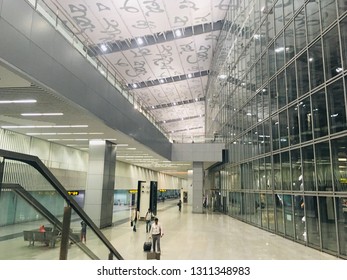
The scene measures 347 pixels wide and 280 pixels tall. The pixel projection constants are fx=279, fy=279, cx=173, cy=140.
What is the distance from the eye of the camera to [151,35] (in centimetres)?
2692

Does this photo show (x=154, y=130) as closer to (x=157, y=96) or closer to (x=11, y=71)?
(x=11, y=71)

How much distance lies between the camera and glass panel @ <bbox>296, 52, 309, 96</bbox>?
12383 millimetres

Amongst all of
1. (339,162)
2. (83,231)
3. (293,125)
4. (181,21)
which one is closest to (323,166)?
(339,162)

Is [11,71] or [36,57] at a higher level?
[36,57]

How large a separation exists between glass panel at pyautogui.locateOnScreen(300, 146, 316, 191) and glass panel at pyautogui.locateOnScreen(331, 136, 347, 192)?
1.54 meters

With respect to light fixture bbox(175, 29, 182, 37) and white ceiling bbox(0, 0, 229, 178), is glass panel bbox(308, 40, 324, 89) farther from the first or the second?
light fixture bbox(175, 29, 182, 37)

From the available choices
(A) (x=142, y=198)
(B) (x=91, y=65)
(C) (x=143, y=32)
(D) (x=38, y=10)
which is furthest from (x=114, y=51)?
(D) (x=38, y=10)

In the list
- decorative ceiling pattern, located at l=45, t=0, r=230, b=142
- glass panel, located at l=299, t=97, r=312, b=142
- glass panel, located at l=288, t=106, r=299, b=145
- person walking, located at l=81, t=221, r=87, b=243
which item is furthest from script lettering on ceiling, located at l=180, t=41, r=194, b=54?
person walking, located at l=81, t=221, r=87, b=243

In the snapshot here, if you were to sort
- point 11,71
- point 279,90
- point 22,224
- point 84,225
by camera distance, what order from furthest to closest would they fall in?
point 279,90
point 11,71
point 84,225
point 22,224

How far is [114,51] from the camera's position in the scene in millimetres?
27703

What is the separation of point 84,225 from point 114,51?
2568 centimetres

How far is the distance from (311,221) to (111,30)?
2136 cm

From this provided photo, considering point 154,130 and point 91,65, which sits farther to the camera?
point 154,130

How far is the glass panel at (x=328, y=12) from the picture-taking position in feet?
34.3
